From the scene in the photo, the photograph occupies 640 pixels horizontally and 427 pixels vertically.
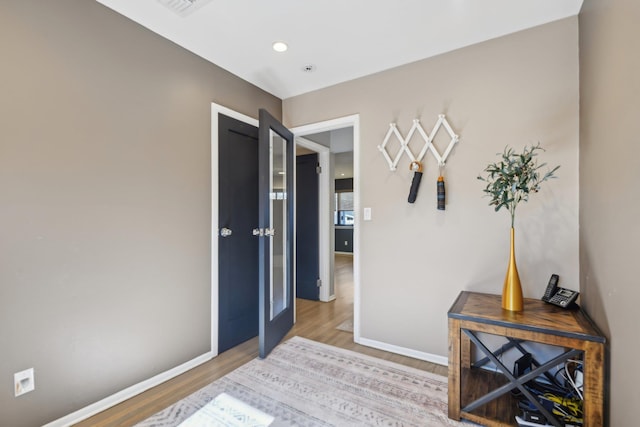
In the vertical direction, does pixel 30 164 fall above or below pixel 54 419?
above

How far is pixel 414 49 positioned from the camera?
226 cm

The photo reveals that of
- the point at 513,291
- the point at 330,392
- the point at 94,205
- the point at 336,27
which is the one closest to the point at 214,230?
the point at 94,205

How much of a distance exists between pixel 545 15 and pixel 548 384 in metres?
2.32

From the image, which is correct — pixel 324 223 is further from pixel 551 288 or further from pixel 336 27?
pixel 551 288

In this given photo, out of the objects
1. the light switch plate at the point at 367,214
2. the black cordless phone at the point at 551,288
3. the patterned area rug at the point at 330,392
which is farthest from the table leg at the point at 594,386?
the light switch plate at the point at 367,214

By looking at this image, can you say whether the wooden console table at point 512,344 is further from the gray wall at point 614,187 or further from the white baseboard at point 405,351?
the white baseboard at point 405,351

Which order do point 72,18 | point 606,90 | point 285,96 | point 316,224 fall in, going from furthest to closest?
1. point 316,224
2. point 285,96
3. point 72,18
4. point 606,90

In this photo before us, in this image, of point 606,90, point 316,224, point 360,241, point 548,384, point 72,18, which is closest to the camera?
point 606,90

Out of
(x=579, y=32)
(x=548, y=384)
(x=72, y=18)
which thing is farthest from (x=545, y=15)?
(x=72, y=18)

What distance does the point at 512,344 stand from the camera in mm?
1959

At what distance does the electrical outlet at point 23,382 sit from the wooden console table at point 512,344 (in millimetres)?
2177

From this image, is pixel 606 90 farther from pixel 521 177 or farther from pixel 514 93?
pixel 514 93

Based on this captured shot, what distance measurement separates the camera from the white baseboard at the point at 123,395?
1604 millimetres

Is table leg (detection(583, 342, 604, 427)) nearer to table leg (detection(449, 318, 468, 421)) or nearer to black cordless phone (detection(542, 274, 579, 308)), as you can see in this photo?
black cordless phone (detection(542, 274, 579, 308))
